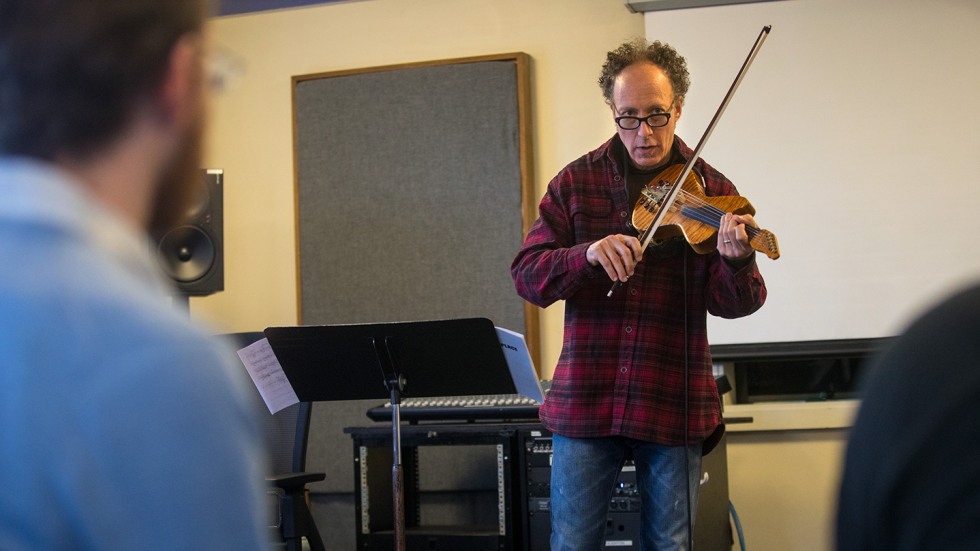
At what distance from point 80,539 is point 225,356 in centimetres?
12

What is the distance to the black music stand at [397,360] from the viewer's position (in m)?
2.36

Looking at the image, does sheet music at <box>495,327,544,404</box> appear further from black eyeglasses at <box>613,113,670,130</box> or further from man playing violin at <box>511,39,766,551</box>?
black eyeglasses at <box>613,113,670,130</box>

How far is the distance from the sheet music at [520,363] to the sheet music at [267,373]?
581mm

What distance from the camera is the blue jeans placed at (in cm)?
215

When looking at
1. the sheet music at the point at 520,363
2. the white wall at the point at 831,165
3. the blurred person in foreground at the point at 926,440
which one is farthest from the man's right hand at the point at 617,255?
the white wall at the point at 831,165

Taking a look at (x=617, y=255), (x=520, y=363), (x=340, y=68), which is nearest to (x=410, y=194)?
(x=340, y=68)

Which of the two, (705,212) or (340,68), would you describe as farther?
(340,68)

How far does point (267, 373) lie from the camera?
2.58m

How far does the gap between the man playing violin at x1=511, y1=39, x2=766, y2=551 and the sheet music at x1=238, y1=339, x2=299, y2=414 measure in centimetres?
67

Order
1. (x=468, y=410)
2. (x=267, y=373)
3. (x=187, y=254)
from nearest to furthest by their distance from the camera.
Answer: (x=267, y=373)
(x=468, y=410)
(x=187, y=254)

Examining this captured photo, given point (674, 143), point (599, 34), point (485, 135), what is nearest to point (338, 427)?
point (485, 135)

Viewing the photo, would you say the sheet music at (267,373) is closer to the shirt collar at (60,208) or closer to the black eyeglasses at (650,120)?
the black eyeglasses at (650,120)

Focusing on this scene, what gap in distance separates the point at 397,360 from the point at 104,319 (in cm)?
187

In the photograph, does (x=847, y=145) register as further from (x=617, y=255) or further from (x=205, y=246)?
(x=205, y=246)
